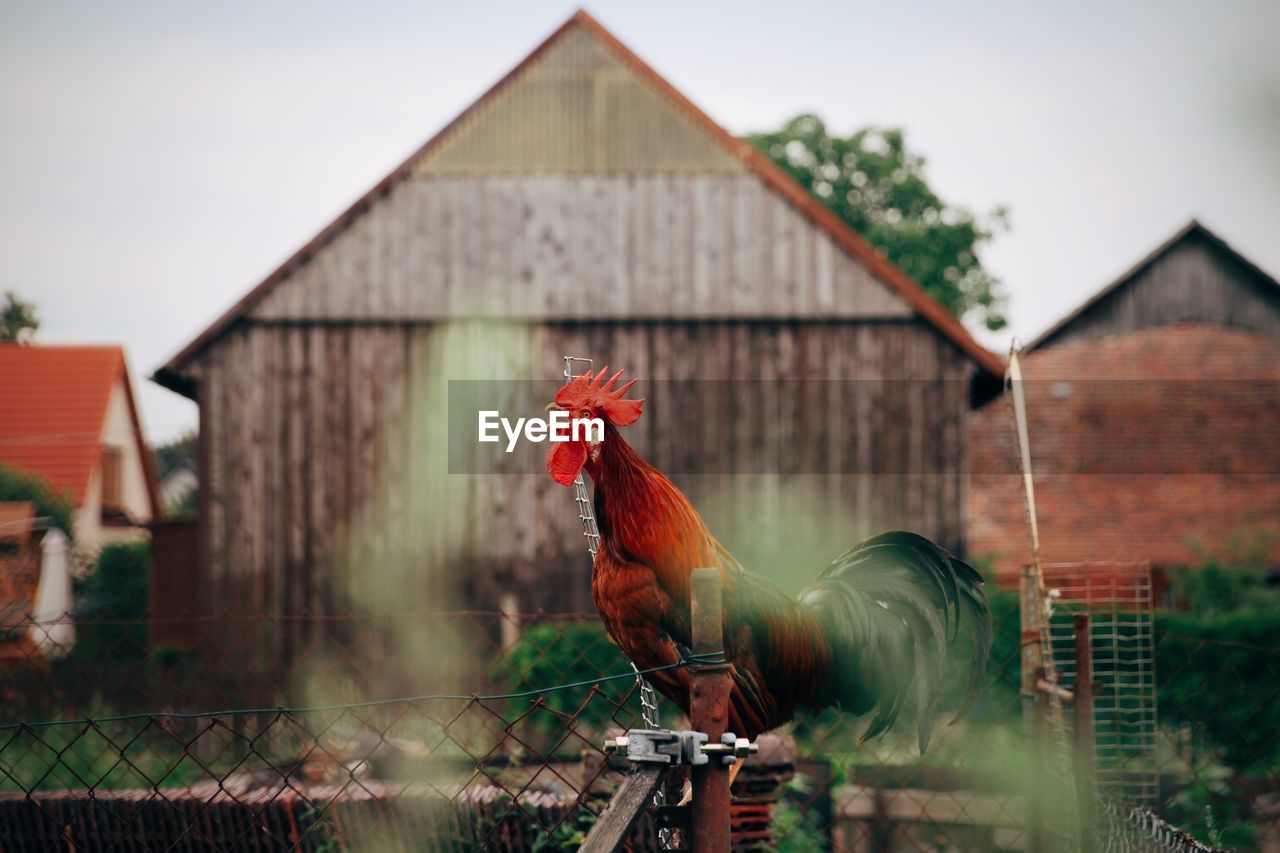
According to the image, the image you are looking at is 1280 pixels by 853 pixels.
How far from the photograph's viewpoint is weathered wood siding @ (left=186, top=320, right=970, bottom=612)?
40.0ft

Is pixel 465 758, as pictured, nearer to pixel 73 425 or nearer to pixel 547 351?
pixel 547 351

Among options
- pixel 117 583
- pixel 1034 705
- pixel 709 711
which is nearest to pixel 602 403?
pixel 709 711

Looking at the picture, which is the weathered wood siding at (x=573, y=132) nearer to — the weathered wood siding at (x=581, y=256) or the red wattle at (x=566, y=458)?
the weathered wood siding at (x=581, y=256)

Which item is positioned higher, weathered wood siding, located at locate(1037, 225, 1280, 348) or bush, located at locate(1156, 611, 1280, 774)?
weathered wood siding, located at locate(1037, 225, 1280, 348)

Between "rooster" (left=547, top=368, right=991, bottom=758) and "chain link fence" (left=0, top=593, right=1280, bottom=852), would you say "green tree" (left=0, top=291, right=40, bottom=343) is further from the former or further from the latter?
"rooster" (left=547, top=368, right=991, bottom=758)

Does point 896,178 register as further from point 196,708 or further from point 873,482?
point 196,708

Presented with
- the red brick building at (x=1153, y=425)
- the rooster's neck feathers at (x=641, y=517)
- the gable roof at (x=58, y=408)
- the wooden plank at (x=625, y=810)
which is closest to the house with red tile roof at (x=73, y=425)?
the gable roof at (x=58, y=408)

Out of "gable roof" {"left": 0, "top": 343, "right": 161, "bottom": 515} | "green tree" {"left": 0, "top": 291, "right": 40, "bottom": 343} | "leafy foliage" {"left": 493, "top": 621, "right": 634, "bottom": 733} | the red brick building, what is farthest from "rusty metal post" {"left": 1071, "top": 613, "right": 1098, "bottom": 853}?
"green tree" {"left": 0, "top": 291, "right": 40, "bottom": 343}

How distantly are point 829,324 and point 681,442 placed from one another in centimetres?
198

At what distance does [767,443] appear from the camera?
Answer: 12289 millimetres

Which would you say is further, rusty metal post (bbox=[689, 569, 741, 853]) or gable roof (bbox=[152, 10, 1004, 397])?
gable roof (bbox=[152, 10, 1004, 397])

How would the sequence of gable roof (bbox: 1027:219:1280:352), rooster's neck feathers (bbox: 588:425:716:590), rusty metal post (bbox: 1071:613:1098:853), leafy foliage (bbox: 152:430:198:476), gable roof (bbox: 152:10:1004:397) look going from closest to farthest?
rusty metal post (bbox: 1071:613:1098:853)
rooster's neck feathers (bbox: 588:425:716:590)
gable roof (bbox: 152:10:1004:397)
gable roof (bbox: 1027:219:1280:352)
leafy foliage (bbox: 152:430:198:476)

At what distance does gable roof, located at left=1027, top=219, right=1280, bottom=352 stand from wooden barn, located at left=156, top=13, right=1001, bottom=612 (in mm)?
12221

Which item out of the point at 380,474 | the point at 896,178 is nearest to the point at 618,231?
the point at 380,474
